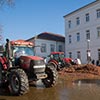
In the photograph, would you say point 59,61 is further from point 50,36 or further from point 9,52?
point 50,36

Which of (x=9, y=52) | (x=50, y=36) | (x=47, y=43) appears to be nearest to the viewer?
(x=9, y=52)

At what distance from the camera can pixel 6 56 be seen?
13.3 meters

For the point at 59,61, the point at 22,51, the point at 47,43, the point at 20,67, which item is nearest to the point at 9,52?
the point at 20,67

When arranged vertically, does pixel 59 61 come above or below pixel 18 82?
above

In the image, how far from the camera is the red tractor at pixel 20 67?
11.9 m

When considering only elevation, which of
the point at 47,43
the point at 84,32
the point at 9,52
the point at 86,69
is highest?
the point at 84,32

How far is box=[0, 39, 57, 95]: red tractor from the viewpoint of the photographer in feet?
39.2

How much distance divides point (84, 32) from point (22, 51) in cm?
3137

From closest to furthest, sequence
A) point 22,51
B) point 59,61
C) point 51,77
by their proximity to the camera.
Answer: point 22,51 < point 51,77 < point 59,61

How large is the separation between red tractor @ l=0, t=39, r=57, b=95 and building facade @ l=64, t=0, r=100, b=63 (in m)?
25.6

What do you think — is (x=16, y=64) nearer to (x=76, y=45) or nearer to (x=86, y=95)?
(x=86, y=95)

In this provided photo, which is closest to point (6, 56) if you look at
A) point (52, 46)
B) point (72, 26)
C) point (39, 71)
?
point (39, 71)

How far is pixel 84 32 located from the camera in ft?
144

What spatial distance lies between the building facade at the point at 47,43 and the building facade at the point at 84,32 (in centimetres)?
648
